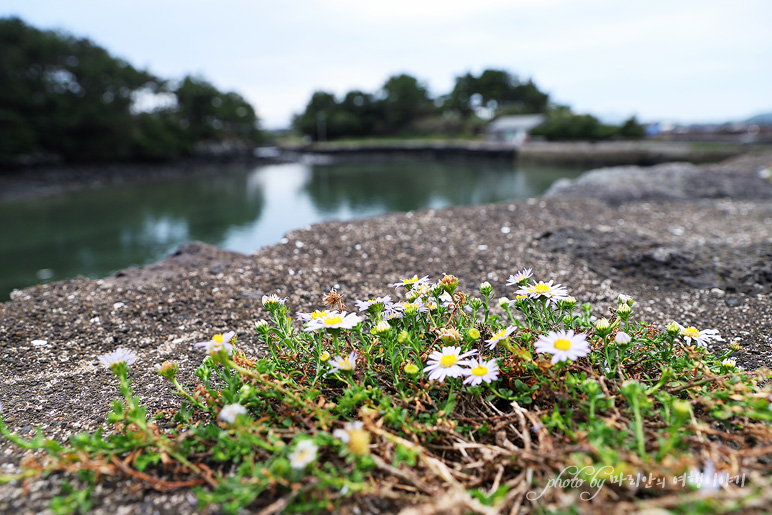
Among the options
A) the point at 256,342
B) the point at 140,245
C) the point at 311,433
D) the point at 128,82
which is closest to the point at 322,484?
the point at 311,433

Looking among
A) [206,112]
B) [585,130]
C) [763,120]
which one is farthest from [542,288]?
[763,120]

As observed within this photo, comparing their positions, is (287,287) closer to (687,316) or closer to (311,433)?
(311,433)

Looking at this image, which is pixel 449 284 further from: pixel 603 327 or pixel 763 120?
pixel 763 120

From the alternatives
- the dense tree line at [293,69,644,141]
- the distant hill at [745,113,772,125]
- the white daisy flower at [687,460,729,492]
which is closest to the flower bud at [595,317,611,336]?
the white daisy flower at [687,460,729,492]

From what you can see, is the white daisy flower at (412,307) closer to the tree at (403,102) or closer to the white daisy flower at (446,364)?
the white daisy flower at (446,364)

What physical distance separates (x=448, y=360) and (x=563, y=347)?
1.16 feet

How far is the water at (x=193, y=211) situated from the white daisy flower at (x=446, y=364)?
7212 millimetres

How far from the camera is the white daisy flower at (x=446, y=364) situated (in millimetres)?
1397

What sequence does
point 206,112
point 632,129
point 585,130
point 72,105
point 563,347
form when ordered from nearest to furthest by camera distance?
point 563,347 → point 72,105 → point 632,129 → point 585,130 → point 206,112

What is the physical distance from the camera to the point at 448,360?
1451mm

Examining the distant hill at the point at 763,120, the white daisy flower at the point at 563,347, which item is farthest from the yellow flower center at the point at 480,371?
the distant hill at the point at 763,120

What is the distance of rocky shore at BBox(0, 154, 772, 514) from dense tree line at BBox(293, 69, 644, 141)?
4880 cm

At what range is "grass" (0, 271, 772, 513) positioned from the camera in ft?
3.63

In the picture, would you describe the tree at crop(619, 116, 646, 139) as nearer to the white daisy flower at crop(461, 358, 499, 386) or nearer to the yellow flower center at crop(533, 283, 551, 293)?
the yellow flower center at crop(533, 283, 551, 293)
